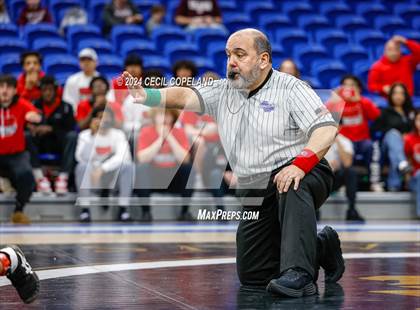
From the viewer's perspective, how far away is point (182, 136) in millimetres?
9664

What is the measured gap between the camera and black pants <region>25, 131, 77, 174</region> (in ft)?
33.4

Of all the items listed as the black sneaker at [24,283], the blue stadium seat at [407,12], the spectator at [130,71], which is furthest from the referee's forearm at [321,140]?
the blue stadium seat at [407,12]

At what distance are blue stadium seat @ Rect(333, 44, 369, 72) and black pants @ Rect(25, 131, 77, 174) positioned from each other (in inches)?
182

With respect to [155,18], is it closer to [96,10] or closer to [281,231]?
[96,10]

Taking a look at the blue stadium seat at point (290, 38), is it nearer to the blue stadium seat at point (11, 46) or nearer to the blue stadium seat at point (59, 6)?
the blue stadium seat at point (59, 6)

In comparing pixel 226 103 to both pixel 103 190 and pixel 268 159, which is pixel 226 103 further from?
pixel 103 190

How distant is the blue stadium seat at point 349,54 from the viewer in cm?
1346

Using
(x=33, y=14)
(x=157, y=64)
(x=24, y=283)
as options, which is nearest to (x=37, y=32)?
(x=33, y=14)

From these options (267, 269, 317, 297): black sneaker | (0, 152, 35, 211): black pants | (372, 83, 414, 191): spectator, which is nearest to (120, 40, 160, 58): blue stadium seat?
(0, 152, 35, 211): black pants

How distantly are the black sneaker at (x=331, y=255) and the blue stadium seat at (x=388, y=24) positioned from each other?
9660mm

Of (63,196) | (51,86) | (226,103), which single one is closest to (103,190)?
(63,196)

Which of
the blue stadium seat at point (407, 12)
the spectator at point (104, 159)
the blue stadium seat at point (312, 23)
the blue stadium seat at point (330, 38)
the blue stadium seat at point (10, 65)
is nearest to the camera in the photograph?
the spectator at point (104, 159)

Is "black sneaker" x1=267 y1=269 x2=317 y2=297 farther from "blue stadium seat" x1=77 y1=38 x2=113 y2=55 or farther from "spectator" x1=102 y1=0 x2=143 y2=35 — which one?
"spectator" x1=102 y1=0 x2=143 y2=35

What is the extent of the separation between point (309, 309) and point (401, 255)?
2.72 metres
